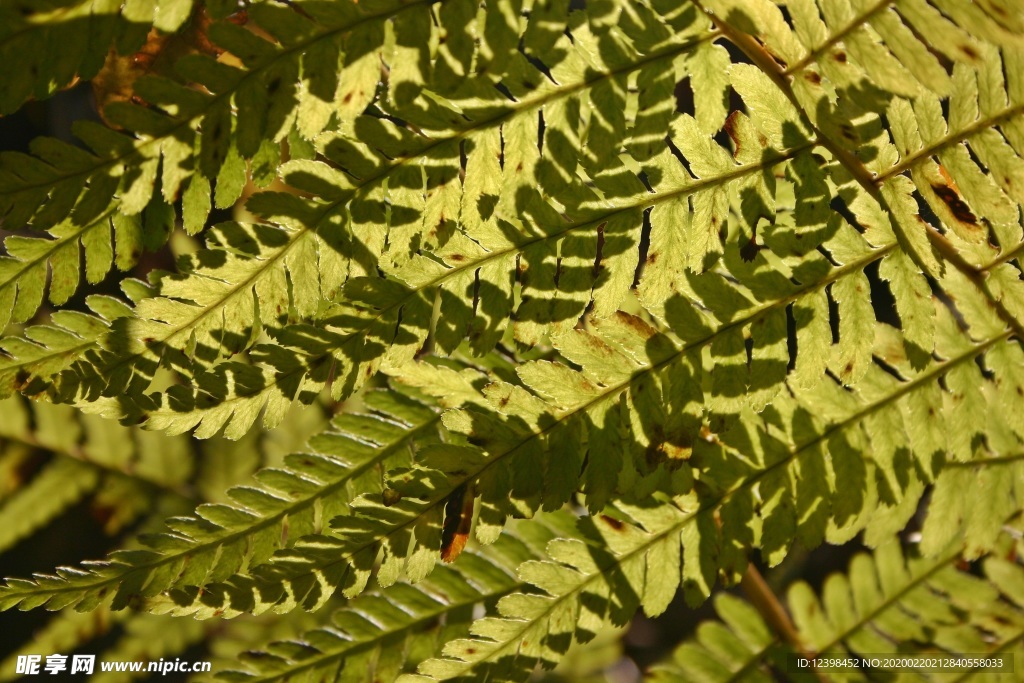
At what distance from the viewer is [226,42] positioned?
1042 millimetres

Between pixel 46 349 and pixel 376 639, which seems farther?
pixel 376 639

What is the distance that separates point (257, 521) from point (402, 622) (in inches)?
15.4

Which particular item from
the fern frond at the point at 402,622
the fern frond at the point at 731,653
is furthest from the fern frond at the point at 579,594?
the fern frond at the point at 731,653

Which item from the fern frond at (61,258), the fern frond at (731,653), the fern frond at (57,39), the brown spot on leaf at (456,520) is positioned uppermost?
the fern frond at (57,39)

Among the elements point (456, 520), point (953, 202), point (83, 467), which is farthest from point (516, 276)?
point (83, 467)

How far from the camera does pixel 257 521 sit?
4.37 ft

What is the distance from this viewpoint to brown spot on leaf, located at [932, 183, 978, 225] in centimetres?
124

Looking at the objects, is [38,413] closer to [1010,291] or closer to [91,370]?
[91,370]

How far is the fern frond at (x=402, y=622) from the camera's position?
137 centimetres

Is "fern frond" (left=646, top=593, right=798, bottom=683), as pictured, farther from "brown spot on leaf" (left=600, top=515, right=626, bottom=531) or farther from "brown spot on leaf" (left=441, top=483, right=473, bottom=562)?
"brown spot on leaf" (left=441, top=483, right=473, bottom=562)

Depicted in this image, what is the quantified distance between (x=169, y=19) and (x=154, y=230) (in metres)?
0.36

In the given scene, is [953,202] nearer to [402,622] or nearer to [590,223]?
[590,223]

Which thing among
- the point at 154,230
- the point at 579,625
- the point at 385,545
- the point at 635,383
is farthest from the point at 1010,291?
the point at 154,230

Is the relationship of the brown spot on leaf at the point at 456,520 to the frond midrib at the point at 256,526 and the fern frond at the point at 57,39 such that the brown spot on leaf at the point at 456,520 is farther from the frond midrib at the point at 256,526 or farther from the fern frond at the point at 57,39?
the fern frond at the point at 57,39
